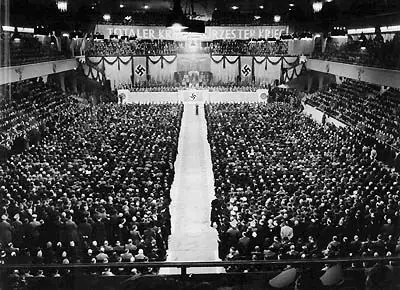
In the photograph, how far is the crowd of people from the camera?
1145cm

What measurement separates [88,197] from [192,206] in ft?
13.6

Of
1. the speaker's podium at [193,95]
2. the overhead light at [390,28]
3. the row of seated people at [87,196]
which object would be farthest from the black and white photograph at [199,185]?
the speaker's podium at [193,95]

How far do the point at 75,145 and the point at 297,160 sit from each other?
1047 cm

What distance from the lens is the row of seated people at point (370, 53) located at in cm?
3023

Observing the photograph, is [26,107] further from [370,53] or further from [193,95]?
[370,53]

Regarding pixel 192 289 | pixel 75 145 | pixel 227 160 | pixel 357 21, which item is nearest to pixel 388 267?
pixel 192 289

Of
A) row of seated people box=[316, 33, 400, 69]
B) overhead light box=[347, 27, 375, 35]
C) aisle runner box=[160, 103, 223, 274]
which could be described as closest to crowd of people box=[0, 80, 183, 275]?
aisle runner box=[160, 103, 223, 274]

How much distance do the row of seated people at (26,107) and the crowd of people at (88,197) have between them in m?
1.16

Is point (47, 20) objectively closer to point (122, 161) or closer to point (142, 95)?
point (142, 95)

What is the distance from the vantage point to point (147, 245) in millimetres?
12125

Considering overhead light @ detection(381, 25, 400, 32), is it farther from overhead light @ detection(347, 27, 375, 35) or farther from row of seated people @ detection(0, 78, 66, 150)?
row of seated people @ detection(0, 78, 66, 150)

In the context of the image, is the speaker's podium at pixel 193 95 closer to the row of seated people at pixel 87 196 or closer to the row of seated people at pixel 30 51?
the row of seated people at pixel 30 51

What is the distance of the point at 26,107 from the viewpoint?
30.5 m

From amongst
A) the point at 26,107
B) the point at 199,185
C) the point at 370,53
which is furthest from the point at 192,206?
the point at 370,53
